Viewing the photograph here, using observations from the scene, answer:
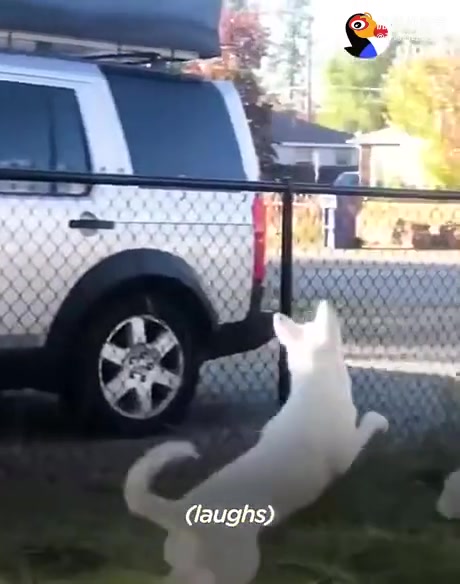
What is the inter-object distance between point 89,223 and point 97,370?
380mm

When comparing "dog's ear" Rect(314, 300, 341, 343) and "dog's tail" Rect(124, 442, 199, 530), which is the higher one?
"dog's ear" Rect(314, 300, 341, 343)

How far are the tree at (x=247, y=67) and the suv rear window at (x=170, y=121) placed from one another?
5 centimetres

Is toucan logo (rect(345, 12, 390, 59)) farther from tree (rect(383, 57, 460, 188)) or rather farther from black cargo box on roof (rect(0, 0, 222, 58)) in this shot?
black cargo box on roof (rect(0, 0, 222, 58))

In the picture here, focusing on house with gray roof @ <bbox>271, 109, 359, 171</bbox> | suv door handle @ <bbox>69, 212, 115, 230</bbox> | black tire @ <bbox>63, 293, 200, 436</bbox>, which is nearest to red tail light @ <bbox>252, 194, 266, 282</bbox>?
house with gray roof @ <bbox>271, 109, 359, 171</bbox>

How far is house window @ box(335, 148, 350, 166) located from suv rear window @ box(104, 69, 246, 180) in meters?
0.28

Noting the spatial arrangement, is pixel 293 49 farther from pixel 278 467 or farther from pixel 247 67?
pixel 278 467

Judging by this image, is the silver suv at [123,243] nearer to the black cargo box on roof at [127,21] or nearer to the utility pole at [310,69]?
the black cargo box on roof at [127,21]

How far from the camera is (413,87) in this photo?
313cm

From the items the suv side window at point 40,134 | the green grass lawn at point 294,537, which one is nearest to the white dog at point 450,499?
the green grass lawn at point 294,537

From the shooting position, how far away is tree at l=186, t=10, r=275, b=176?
9.77 ft

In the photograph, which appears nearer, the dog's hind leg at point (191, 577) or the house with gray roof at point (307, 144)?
the house with gray roof at point (307, 144)

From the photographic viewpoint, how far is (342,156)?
122 inches

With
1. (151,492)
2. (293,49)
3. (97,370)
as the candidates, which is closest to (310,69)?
(293,49)

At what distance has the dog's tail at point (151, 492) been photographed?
3.07m
